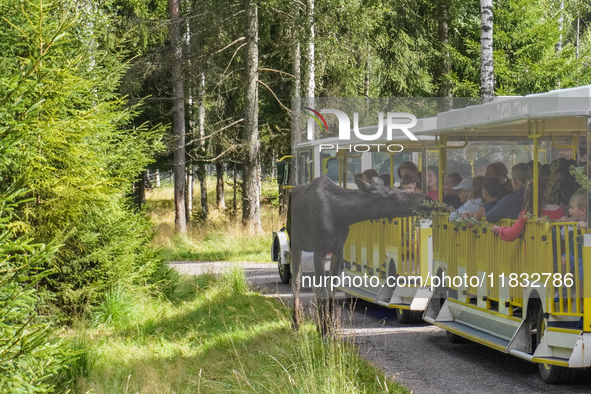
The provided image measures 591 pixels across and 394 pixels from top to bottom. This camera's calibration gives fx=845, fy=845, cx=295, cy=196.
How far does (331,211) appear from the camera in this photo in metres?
10.7

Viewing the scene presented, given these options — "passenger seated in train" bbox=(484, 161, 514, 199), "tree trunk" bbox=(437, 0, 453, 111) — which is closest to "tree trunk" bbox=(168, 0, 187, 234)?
"tree trunk" bbox=(437, 0, 453, 111)

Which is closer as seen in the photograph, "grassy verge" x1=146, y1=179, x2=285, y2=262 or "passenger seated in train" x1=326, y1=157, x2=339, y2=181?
"passenger seated in train" x1=326, y1=157, x2=339, y2=181

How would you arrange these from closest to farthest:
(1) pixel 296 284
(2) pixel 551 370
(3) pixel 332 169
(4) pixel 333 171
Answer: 1. (2) pixel 551 370
2. (1) pixel 296 284
3. (4) pixel 333 171
4. (3) pixel 332 169

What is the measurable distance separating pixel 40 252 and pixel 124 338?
5.34 m


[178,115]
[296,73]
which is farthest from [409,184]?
[178,115]

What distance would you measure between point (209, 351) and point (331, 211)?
91.2 inches

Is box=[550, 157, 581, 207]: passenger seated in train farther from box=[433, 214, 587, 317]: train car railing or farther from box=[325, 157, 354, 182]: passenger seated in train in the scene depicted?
box=[325, 157, 354, 182]: passenger seated in train

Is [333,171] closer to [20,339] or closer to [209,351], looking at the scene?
[209,351]

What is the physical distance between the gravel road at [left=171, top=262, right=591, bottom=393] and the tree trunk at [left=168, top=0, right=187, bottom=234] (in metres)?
14.7

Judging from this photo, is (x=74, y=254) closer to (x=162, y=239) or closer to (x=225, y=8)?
(x=225, y=8)

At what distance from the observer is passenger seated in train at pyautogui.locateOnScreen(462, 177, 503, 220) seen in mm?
9172

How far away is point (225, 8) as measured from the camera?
22.7m

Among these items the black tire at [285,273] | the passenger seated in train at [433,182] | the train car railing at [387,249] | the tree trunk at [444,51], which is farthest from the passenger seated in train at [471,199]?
the tree trunk at [444,51]

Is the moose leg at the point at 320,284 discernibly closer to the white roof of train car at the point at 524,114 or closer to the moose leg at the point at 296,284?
the moose leg at the point at 296,284
